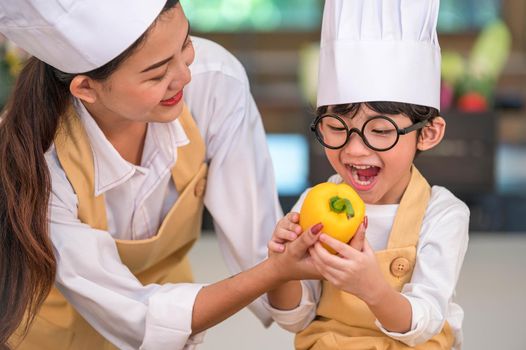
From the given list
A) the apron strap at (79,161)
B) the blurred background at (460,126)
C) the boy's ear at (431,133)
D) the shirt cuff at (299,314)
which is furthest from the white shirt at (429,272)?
the blurred background at (460,126)

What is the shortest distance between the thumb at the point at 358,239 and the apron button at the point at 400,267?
0.17 m

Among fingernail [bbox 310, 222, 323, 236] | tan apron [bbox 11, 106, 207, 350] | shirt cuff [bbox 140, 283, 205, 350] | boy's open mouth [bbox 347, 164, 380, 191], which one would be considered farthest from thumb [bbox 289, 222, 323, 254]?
tan apron [bbox 11, 106, 207, 350]

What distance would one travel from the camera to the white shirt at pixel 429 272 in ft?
5.45

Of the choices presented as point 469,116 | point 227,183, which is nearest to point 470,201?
point 469,116

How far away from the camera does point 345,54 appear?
5.61 ft

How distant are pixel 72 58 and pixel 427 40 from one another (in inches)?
24.3

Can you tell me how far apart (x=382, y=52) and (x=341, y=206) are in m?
0.30

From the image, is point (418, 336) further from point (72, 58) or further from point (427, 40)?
point (72, 58)

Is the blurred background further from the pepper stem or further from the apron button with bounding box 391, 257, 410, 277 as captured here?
the pepper stem

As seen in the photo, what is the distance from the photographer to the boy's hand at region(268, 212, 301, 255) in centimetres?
166

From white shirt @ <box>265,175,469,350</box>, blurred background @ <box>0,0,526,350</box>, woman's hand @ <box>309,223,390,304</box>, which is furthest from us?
blurred background @ <box>0,0,526,350</box>

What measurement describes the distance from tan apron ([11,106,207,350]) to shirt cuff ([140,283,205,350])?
166mm

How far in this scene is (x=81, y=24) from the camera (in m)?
1.65

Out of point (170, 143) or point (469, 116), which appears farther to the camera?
point (469, 116)
